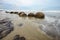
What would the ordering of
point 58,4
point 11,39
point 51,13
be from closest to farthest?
1. point 11,39
2. point 58,4
3. point 51,13

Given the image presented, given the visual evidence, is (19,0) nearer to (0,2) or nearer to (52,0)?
(0,2)

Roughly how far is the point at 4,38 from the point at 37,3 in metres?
2.86

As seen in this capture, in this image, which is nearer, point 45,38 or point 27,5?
point 45,38

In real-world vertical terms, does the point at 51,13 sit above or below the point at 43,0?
below

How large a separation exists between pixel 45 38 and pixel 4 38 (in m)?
0.85

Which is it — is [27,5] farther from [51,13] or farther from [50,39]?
[50,39]

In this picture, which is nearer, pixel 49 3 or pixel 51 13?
pixel 49 3

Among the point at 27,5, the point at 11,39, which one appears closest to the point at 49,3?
the point at 27,5

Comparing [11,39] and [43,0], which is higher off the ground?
[43,0]

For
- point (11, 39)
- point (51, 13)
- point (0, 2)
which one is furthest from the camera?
point (51, 13)

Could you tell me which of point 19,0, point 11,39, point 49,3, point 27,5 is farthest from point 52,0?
point 11,39

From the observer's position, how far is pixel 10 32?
2424 millimetres

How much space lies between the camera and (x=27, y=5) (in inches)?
186

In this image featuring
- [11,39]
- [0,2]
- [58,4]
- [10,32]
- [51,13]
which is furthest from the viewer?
[51,13]
